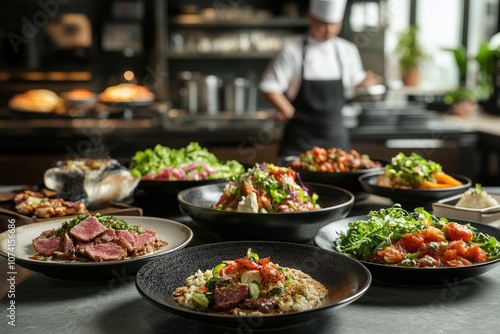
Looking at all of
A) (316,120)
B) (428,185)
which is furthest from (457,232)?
(316,120)

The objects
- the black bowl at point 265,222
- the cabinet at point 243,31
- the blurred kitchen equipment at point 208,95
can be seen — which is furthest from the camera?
the cabinet at point 243,31

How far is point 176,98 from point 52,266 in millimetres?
6183

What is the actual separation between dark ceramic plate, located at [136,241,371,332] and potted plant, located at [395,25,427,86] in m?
6.12

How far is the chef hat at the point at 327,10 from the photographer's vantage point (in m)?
4.55

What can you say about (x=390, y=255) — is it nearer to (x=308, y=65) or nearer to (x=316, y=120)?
(x=316, y=120)

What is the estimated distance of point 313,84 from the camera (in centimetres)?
488

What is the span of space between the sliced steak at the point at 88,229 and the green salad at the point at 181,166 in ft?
2.80

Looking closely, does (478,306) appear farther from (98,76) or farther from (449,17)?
(449,17)

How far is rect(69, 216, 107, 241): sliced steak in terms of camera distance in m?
1.69

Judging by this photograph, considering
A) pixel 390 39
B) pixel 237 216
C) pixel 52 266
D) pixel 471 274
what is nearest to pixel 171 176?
pixel 237 216

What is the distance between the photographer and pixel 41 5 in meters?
7.19

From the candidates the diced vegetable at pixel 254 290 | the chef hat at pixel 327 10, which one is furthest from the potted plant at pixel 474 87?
the diced vegetable at pixel 254 290

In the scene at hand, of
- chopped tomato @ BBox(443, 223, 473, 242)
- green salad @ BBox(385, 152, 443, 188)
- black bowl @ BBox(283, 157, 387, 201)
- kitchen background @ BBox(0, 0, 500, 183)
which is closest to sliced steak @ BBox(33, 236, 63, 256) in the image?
chopped tomato @ BBox(443, 223, 473, 242)

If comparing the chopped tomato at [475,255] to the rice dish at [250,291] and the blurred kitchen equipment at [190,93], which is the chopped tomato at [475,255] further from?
the blurred kitchen equipment at [190,93]
